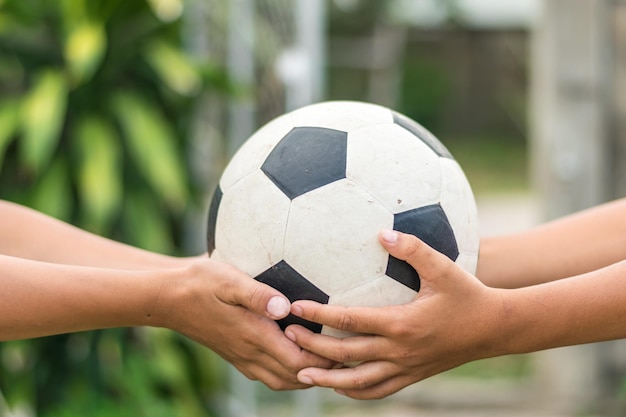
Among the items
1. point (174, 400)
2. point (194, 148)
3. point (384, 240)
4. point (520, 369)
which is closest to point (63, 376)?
point (174, 400)

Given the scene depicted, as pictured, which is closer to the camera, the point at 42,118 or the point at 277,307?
the point at 277,307

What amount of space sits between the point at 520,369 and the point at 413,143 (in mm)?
4061

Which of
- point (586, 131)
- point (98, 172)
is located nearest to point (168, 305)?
point (98, 172)

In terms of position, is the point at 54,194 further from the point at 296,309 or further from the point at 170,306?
the point at 296,309

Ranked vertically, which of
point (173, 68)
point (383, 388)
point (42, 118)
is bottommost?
point (383, 388)

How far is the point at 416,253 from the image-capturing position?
1.92m

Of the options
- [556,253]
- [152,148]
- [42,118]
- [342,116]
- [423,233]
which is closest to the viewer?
[423,233]

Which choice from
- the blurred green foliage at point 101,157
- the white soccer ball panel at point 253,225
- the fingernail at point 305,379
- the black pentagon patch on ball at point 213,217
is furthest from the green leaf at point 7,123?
the fingernail at point 305,379

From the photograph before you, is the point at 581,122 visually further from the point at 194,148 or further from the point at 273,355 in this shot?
the point at 273,355

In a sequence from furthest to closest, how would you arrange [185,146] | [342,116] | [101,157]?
[185,146] < [101,157] < [342,116]

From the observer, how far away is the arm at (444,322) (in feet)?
6.34

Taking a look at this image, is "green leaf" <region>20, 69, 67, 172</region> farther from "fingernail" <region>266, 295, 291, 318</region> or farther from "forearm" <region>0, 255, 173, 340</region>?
"fingernail" <region>266, 295, 291, 318</region>

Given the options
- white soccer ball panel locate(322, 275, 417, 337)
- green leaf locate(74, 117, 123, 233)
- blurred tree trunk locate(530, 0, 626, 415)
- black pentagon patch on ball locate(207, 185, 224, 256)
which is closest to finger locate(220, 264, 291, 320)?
white soccer ball panel locate(322, 275, 417, 337)

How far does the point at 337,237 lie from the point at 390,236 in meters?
0.11
